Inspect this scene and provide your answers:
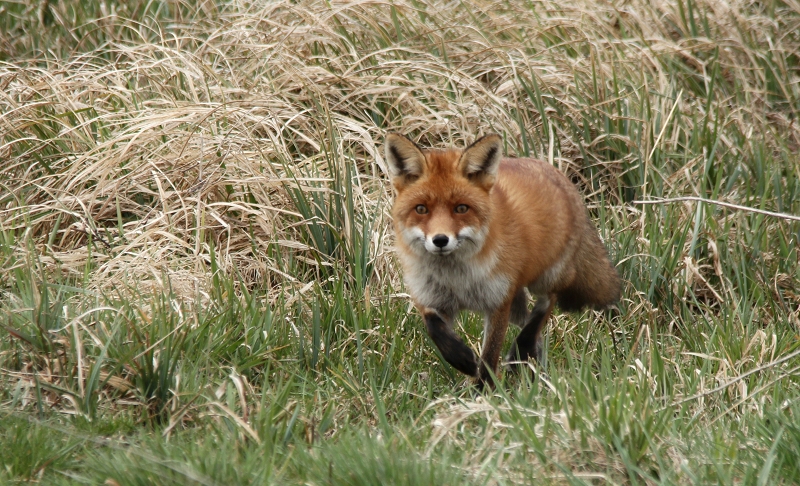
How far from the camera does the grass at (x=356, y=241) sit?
3.45 m

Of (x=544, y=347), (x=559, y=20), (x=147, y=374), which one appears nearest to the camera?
(x=147, y=374)

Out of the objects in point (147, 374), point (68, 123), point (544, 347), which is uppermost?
point (68, 123)

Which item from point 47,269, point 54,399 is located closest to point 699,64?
point 47,269

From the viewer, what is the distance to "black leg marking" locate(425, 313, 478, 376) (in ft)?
14.7

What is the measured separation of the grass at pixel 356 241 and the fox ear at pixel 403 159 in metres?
0.80

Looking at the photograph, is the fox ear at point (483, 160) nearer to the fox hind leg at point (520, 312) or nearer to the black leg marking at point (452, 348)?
the black leg marking at point (452, 348)

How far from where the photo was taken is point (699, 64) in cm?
780

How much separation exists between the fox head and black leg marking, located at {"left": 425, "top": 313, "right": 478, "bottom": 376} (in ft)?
1.21

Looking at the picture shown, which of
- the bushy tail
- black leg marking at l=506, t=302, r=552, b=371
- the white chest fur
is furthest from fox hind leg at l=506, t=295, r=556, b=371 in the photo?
the white chest fur

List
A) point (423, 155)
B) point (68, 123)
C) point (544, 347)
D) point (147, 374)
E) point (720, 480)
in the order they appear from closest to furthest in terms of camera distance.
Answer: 1. point (720, 480)
2. point (147, 374)
3. point (423, 155)
4. point (544, 347)
5. point (68, 123)

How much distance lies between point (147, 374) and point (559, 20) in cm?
528

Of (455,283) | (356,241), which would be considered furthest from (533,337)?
(356,241)

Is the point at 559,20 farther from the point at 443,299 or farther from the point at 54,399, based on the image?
the point at 54,399

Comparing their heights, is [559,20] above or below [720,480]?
above
